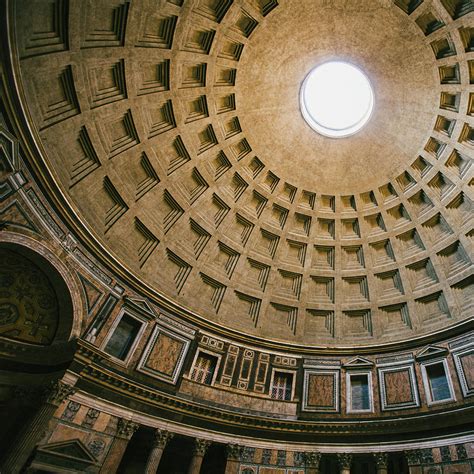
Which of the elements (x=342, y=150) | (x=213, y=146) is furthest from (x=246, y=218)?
(x=342, y=150)

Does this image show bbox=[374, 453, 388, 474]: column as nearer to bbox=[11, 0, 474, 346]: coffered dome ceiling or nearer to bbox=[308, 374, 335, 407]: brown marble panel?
bbox=[308, 374, 335, 407]: brown marble panel

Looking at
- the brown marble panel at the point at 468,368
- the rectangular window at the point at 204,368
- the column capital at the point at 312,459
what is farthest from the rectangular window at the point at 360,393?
the rectangular window at the point at 204,368

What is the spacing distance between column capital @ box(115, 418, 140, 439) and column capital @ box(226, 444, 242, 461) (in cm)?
431

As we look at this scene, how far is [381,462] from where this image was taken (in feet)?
49.1

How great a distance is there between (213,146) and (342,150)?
799cm

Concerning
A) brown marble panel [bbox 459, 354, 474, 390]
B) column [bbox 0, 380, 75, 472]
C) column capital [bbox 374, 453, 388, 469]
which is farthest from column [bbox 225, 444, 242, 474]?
brown marble panel [bbox 459, 354, 474, 390]

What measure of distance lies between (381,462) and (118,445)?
11.0m

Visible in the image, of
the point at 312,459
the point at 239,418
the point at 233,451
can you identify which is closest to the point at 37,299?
the point at 239,418

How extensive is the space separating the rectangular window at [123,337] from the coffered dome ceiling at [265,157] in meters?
1.83

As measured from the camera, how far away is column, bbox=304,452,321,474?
15.6 m

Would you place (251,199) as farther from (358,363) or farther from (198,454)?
(198,454)

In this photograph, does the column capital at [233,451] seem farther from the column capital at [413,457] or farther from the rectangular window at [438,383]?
the rectangular window at [438,383]

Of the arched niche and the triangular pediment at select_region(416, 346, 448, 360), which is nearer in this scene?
the arched niche

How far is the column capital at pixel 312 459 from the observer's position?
51.5 ft
